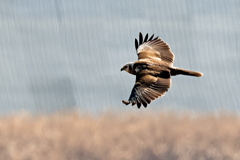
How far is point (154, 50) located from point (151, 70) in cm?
519

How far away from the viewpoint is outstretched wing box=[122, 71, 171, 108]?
117 ft

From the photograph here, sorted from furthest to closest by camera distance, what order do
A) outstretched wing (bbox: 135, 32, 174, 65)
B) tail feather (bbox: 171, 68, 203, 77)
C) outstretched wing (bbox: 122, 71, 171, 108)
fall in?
outstretched wing (bbox: 135, 32, 174, 65)
tail feather (bbox: 171, 68, 203, 77)
outstretched wing (bbox: 122, 71, 171, 108)

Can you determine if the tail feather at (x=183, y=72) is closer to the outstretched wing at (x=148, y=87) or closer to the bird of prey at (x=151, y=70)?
the bird of prey at (x=151, y=70)

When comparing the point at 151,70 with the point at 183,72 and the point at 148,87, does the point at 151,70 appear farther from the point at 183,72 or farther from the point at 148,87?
the point at 183,72

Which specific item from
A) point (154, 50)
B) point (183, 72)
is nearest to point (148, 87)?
point (183, 72)

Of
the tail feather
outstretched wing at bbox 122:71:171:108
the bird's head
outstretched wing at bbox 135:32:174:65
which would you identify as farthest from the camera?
outstretched wing at bbox 135:32:174:65

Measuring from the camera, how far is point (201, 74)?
3938cm

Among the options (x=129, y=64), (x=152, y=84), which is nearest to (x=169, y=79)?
(x=152, y=84)

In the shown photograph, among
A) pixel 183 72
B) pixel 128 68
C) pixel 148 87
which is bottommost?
pixel 148 87

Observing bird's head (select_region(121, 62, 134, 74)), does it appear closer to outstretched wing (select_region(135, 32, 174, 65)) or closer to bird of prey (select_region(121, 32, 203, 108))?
bird of prey (select_region(121, 32, 203, 108))

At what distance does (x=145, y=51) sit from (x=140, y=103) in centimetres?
910

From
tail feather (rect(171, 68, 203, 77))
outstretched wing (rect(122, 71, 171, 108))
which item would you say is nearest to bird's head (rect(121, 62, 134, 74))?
outstretched wing (rect(122, 71, 171, 108))

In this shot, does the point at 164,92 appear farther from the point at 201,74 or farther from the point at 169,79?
the point at 201,74

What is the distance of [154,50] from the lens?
43.2 m
